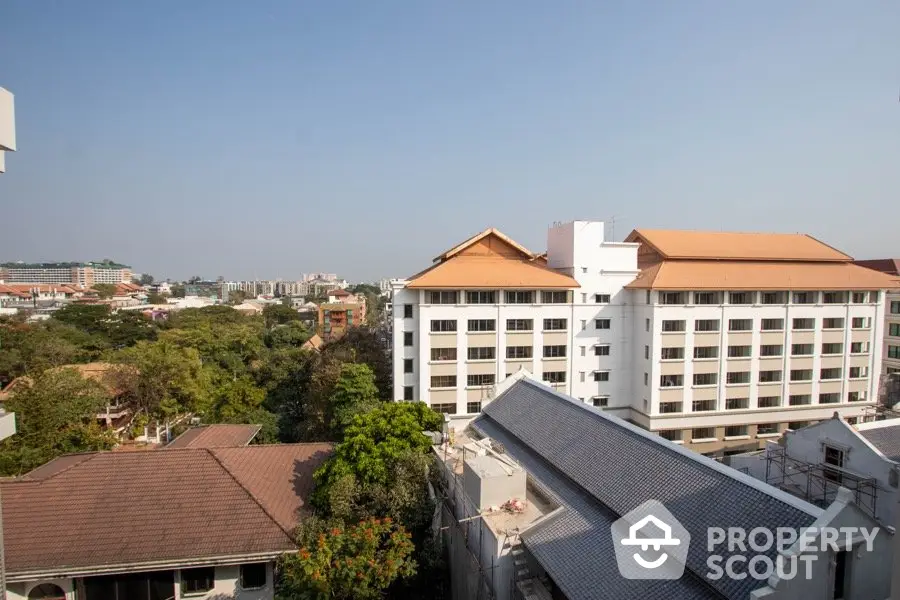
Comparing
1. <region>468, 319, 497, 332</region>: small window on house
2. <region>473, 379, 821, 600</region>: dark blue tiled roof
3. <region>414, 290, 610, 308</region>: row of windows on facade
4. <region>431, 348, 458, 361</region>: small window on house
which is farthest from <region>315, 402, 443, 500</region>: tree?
<region>468, 319, 497, 332</region>: small window on house

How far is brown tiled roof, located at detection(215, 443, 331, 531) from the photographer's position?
43.0 ft

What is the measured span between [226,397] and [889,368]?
160 feet

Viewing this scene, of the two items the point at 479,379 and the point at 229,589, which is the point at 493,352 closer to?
the point at 479,379

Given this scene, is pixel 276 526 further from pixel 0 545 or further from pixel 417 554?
pixel 0 545

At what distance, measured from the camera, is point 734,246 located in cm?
2859

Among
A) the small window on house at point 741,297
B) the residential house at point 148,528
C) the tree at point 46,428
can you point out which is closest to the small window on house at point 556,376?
the small window on house at point 741,297

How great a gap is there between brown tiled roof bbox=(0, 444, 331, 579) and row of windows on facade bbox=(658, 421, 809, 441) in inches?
823

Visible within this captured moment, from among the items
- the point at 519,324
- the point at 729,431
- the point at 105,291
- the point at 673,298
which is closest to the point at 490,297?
the point at 519,324

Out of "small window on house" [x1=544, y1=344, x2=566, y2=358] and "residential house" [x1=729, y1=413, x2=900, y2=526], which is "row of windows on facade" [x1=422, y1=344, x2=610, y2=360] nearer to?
"small window on house" [x1=544, y1=344, x2=566, y2=358]

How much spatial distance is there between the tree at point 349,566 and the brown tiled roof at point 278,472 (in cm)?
235

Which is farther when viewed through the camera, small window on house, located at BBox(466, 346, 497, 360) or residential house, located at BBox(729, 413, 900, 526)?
small window on house, located at BBox(466, 346, 497, 360)

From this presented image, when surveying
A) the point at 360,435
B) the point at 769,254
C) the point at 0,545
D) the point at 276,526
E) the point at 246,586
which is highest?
the point at 769,254

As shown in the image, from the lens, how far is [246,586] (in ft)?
39.0

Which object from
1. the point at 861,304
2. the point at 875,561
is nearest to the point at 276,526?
the point at 875,561
